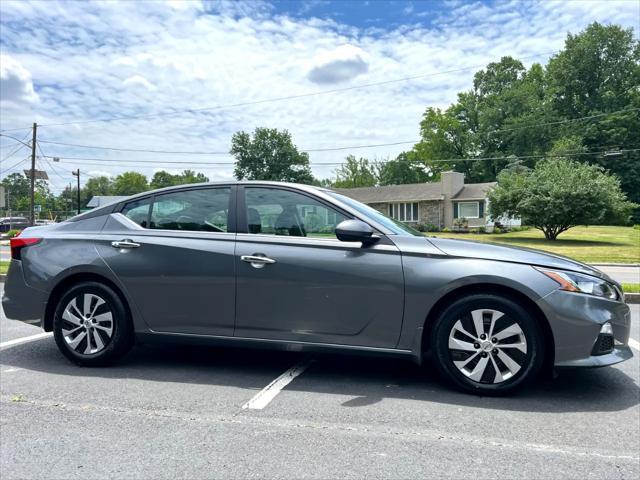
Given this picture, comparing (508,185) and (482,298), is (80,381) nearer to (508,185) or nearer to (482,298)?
(482,298)

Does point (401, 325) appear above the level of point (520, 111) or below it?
below

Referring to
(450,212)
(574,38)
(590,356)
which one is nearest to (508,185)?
(450,212)

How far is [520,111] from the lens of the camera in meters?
62.1

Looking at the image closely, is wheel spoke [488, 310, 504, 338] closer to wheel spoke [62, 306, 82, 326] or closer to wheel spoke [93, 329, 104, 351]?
wheel spoke [93, 329, 104, 351]

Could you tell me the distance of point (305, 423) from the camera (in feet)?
10.3

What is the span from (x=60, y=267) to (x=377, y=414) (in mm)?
2986

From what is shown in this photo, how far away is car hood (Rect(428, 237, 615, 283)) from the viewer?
11.8ft

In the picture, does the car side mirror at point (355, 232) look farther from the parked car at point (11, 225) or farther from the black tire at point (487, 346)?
the parked car at point (11, 225)

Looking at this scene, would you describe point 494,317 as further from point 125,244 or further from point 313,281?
point 125,244

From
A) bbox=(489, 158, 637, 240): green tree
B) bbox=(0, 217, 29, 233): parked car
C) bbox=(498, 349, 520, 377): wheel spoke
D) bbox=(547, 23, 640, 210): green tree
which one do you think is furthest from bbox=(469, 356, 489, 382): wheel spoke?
bbox=(547, 23, 640, 210): green tree

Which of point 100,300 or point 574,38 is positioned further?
point 574,38

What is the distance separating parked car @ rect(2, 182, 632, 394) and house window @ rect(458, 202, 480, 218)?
41.5 metres

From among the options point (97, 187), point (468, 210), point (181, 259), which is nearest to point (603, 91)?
point (468, 210)

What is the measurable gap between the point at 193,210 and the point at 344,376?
1903mm
